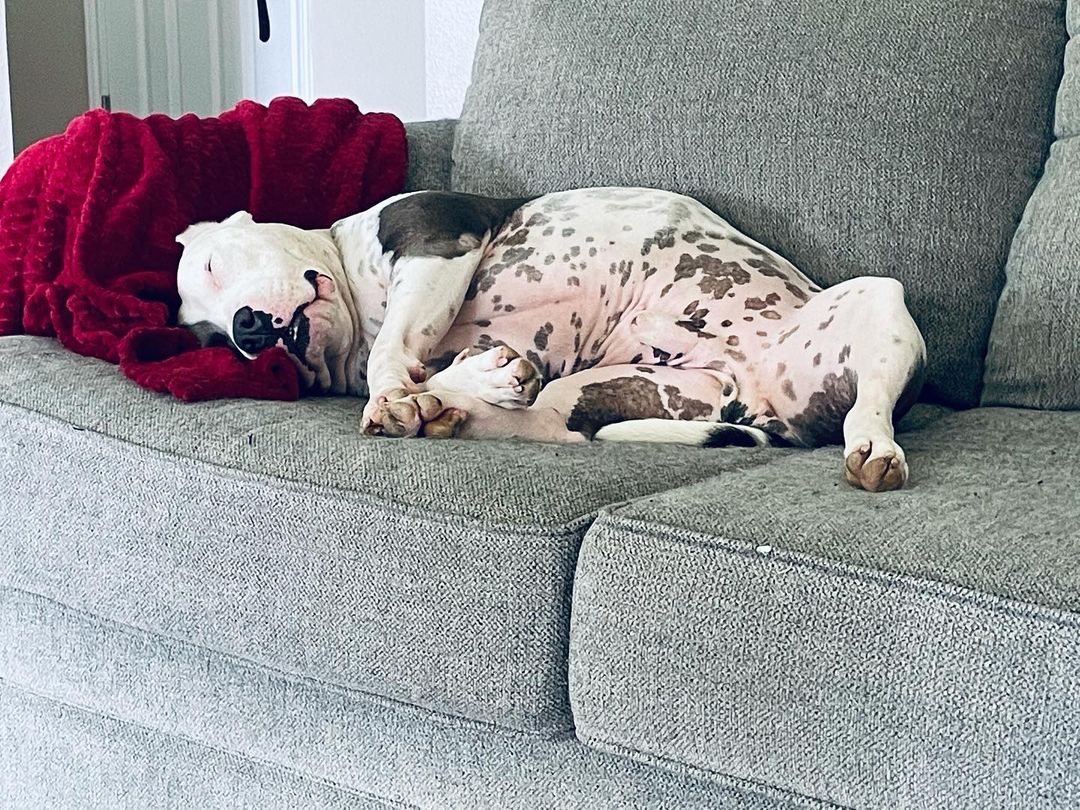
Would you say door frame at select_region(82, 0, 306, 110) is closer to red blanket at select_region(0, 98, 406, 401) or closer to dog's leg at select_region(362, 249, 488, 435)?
red blanket at select_region(0, 98, 406, 401)

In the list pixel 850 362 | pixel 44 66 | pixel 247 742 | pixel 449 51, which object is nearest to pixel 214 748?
pixel 247 742

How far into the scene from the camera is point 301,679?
52.3 inches

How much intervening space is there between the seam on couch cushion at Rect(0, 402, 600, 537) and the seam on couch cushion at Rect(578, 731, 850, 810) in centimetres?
19

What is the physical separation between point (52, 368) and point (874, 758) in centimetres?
109

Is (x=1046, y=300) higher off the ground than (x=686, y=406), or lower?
higher

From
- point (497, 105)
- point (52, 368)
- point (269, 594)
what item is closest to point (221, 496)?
point (269, 594)

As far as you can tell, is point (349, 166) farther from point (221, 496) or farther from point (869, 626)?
point (869, 626)

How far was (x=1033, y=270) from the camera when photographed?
1699 millimetres

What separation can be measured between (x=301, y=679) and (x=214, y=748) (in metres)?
0.21

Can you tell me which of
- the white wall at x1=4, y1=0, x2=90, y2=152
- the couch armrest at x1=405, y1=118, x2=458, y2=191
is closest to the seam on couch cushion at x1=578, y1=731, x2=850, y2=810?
the couch armrest at x1=405, y1=118, x2=458, y2=191

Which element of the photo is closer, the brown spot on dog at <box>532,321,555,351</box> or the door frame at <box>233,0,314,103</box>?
the brown spot on dog at <box>532,321,555,351</box>

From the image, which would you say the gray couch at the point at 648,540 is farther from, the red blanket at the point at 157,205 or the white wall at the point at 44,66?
the white wall at the point at 44,66

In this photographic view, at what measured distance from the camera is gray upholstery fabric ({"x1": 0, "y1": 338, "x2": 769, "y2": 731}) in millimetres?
1183

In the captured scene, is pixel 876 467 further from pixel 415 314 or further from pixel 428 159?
pixel 428 159
